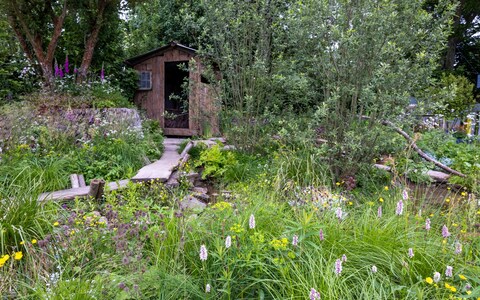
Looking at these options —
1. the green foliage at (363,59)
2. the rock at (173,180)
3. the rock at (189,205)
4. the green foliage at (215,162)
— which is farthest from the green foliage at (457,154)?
the rock at (173,180)

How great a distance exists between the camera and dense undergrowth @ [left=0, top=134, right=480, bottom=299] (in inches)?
66.8

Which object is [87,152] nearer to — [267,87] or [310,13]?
[267,87]

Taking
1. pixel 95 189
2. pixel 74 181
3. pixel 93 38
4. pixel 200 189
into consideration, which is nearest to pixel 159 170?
pixel 200 189

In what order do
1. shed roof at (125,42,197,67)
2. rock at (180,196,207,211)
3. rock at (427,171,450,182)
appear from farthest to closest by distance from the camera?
1. shed roof at (125,42,197,67)
2. rock at (427,171,450,182)
3. rock at (180,196,207,211)

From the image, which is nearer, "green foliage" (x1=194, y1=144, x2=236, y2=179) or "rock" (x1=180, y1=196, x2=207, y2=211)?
"rock" (x1=180, y1=196, x2=207, y2=211)

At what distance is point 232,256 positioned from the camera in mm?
1879

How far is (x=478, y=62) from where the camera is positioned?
1855 centimetres

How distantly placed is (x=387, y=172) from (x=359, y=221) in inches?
93.6

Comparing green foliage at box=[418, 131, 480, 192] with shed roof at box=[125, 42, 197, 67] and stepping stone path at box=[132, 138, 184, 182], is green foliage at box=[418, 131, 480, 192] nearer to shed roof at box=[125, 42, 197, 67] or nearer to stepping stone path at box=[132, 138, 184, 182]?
stepping stone path at box=[132, 138, 184, 182]

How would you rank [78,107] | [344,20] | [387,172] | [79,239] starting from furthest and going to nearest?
[78,107] < [387,172] < [344,20] < [79,239]

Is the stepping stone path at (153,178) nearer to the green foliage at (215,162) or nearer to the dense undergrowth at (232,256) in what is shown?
the green foliage at (215,162)

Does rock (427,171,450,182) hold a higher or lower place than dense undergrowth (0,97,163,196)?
lower

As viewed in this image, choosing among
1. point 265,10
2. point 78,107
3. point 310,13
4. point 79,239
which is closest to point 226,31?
point 265,10

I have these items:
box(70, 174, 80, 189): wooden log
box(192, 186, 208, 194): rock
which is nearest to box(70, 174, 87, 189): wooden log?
box(70, 174, 80, 189): wooden log
